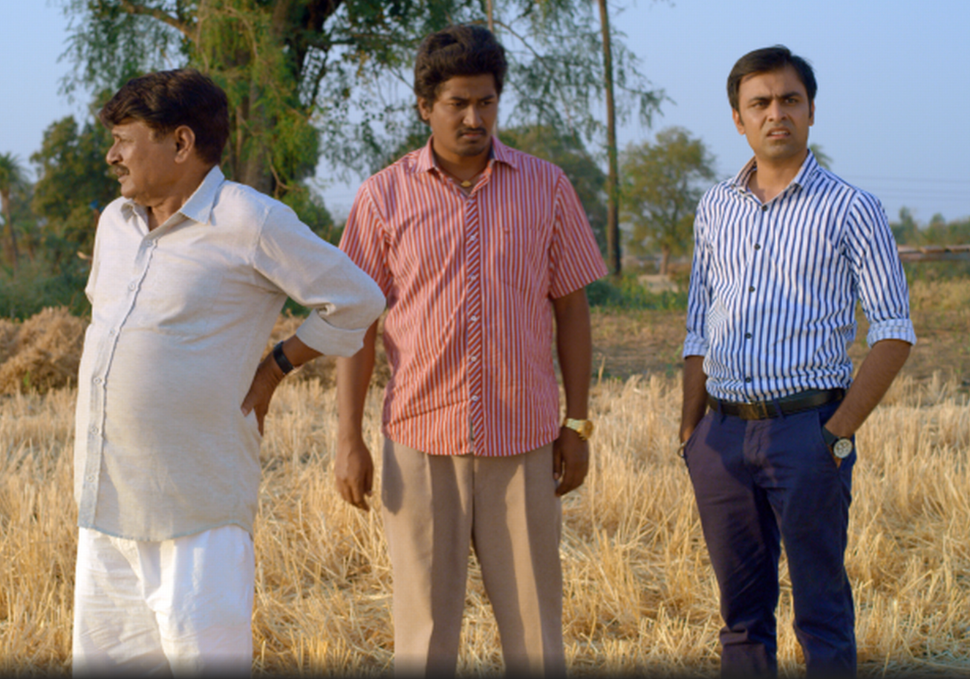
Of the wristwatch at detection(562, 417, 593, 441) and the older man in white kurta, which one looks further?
the wristwatch at detection(562, 417, 593, 441)

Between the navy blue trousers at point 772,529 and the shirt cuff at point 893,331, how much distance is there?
23cm

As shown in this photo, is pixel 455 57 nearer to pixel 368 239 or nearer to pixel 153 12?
pixel 368 239

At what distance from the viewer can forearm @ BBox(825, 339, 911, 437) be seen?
2533 mm

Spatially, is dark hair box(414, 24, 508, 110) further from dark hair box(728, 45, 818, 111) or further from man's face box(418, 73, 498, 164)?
dark hair box(728, 45, 818, 111)

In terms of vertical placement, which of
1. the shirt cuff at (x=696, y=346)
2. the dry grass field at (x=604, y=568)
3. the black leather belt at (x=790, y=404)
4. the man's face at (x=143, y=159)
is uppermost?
the man's face at (x=143, y=159)

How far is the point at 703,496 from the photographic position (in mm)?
2801

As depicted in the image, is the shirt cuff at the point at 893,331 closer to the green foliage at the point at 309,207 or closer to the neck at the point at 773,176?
the neck at the point at 773,176

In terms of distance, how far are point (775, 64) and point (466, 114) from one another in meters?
0.95

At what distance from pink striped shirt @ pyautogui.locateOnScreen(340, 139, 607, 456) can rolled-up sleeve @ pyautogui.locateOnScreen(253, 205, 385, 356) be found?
9.6 inches

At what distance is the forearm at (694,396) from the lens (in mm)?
2990

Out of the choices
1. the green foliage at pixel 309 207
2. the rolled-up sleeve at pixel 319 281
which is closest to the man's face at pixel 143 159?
the rolled-up sleeve at pixel 319 281

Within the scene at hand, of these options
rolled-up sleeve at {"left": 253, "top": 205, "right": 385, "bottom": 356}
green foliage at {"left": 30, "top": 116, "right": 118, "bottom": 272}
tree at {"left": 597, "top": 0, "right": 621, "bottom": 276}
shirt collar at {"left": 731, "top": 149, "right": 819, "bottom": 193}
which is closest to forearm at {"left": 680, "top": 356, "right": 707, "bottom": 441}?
shirt collar at {"left": 731, "top": 149, "right": 819, "bottom": 193}

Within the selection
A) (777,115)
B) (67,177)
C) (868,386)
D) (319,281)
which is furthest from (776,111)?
(67,177)

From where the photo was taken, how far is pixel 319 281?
2283 mm
